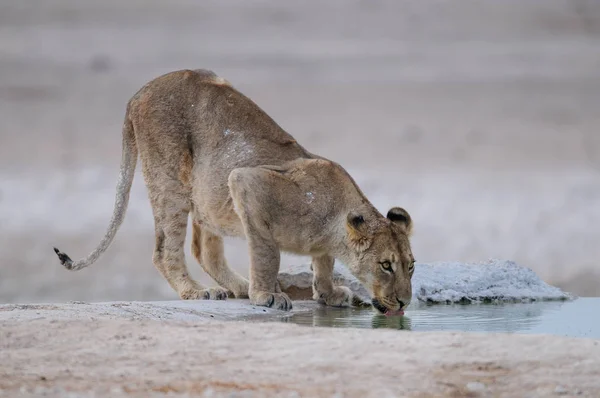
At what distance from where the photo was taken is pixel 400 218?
10.6 meters

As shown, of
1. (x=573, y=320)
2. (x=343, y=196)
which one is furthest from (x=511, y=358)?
(x=343, y=196)

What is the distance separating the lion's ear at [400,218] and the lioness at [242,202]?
0.4 inches

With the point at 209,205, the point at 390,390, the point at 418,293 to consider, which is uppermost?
the point at 209,205

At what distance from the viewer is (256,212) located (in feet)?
34.8

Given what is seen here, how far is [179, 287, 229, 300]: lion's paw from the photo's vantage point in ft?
36.8

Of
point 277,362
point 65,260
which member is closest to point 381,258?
point 65,260

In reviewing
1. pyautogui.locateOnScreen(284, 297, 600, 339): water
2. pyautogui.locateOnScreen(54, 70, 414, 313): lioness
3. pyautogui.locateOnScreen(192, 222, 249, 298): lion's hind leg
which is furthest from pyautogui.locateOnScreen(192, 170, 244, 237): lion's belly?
pyautogui.locateOnScreen(284, 297, 600, 339): water

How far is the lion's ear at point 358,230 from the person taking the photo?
403 inches

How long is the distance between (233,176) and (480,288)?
2758mm

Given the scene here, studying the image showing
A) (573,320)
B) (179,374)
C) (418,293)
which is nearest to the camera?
(179,374)

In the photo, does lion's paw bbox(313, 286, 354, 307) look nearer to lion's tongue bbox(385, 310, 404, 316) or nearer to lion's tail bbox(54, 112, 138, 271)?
lion's tongue bbox(385, 310, 404, 316)

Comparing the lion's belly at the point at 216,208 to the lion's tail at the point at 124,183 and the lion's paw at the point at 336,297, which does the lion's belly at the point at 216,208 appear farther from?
the lion's paw at the point at 336,297

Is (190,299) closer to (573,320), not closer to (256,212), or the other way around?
(256,212)

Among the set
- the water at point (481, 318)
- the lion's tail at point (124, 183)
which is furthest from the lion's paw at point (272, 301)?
the lion's tail at point (124, 183)
